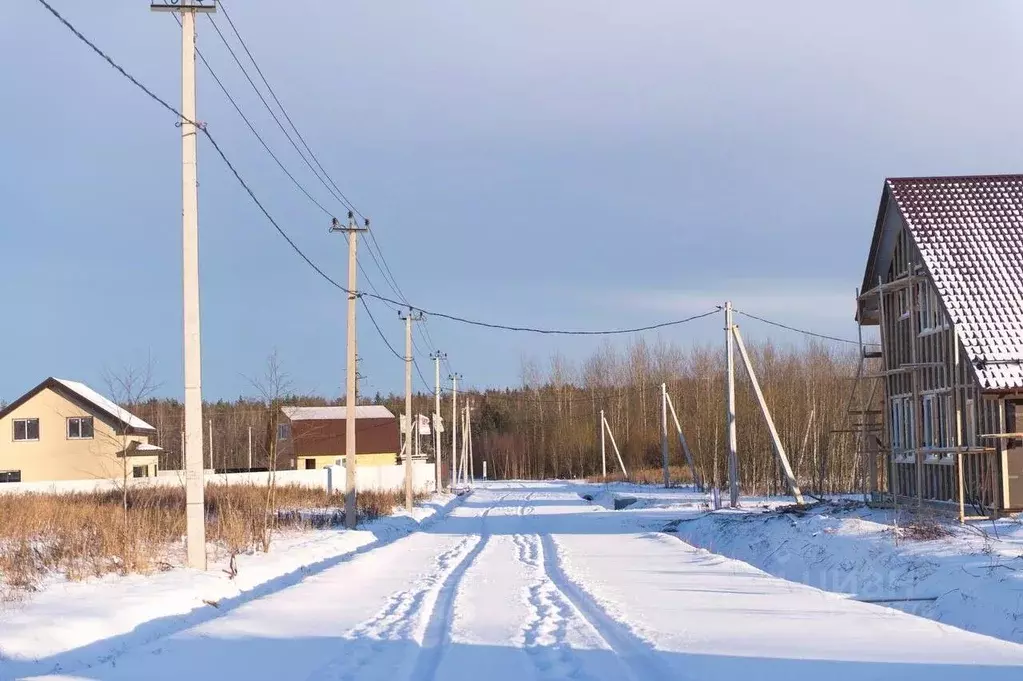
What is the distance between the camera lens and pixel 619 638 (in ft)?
32.1

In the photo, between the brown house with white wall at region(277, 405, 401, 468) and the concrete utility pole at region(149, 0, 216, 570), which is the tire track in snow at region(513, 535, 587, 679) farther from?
the brown house with white wall at region(277, 405, 401, 468)

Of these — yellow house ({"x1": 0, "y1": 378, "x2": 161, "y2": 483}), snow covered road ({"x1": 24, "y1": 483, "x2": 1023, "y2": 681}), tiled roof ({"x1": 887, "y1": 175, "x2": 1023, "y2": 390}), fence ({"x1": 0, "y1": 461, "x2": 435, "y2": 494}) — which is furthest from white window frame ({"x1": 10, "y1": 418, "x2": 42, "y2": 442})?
tiled roof ({"x1": 887, "y1": 175, "x2": 1023, "y2": 390})

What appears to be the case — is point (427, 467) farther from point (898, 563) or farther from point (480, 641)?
point (480, 641)

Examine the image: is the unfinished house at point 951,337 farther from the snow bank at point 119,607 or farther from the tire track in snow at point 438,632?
the snow bank at point 119,607

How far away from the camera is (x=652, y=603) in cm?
1231

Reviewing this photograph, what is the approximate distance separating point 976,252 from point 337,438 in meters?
62.1

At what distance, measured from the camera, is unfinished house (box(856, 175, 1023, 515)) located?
21766 millimetres

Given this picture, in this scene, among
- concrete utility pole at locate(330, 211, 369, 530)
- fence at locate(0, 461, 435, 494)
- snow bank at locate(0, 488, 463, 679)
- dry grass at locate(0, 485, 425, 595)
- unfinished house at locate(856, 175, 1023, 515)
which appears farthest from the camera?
fence at locate(0, 461, 435, 494)

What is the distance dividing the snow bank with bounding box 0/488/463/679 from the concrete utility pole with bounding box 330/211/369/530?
8.21 meters

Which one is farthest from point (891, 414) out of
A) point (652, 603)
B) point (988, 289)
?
point (652, 603)

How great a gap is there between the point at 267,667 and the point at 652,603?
5.17 m

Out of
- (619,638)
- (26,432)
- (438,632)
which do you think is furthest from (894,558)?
(26,432)

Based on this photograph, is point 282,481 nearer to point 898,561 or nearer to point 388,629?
point 898,561

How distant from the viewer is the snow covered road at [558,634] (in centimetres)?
823
